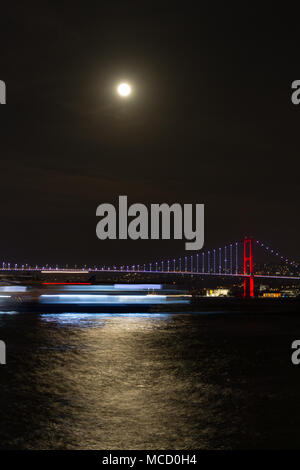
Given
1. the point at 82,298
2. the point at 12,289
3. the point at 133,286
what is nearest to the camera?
the point at 82,298

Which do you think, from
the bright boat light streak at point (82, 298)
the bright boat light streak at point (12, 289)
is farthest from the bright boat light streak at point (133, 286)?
the bright boat light streak at point (12, 289)

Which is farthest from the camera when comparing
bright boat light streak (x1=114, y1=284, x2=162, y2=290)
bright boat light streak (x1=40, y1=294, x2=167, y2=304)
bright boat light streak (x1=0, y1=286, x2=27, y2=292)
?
bright boat light streak (x1=114, y1=284, x2=162, y2=290)

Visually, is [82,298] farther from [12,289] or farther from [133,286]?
[133,286]

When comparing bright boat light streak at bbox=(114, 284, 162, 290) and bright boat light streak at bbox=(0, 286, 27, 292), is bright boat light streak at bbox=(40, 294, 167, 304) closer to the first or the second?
bright boat light streak at bbox=(0, 286, 27, 292)

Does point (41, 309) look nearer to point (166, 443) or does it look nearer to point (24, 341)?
point (24, 341)

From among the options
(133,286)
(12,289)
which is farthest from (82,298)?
(133,286)

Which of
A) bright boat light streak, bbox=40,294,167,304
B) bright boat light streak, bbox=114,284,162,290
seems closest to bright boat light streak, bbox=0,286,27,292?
bright boat light streak, bbox=40,294,167,304

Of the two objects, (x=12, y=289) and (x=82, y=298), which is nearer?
(x=82, y=298)

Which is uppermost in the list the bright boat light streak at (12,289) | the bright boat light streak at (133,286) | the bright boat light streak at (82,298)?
the bright boat light streak at (133,286)

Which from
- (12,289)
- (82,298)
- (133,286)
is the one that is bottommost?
(82,298)

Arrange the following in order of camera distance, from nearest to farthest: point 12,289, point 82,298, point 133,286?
point 82,298 < point 12,289 < point 133,286

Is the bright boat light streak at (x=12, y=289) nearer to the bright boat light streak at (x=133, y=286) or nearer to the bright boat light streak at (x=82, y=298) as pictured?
the bright boat light streak at (x=82, y=298)

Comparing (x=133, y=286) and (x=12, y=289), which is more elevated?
(x=133, y=286)

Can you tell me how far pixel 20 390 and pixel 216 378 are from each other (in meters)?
3.74
